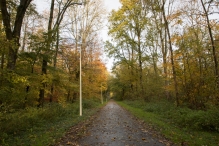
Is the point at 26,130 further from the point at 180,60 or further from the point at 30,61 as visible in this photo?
the point at 180,60

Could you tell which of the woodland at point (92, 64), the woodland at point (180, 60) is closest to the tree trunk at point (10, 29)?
the woodland at point (92, 64)

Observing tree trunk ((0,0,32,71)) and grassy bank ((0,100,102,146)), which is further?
tree trunk ((0,0,32,71))

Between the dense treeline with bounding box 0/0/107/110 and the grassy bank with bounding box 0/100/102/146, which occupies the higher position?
the dense treeline with bounding box 0/0/107/110

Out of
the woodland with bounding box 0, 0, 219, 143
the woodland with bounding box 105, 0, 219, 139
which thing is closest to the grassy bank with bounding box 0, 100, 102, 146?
the woodland with bounding box 0, 0, 219, 143

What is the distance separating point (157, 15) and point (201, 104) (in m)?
12.1

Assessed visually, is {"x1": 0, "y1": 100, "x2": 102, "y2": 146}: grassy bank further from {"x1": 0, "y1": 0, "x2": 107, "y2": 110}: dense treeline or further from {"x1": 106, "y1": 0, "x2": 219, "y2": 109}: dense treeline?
{"x1": 106, "y1": 0, "x2": 219, "y2": 109}: dense treeline

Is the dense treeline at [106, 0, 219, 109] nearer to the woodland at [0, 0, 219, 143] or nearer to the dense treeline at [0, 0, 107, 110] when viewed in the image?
the woodland at [0, 0, 219, 143]

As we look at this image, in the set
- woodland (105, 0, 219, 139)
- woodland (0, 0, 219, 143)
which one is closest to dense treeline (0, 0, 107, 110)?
woodland (0, 0, 219, 143)

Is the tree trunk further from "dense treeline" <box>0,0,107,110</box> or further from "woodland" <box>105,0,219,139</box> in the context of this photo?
"woodland" <box>105,0,219,139</box>

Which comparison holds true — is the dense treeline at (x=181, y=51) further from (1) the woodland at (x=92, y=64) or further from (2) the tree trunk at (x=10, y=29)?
(2) the tree trunk at (x=10, y=29)

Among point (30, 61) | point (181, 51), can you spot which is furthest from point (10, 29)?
point (181, 51)

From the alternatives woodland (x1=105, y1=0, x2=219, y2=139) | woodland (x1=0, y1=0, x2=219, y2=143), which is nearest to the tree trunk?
A: woodland (x1=0, y1=0, x2=219, y2=143)

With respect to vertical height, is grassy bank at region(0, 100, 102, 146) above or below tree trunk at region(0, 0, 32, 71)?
below

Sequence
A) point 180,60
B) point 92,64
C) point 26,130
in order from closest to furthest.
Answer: point 26,130, point 180,60, point 92,64
